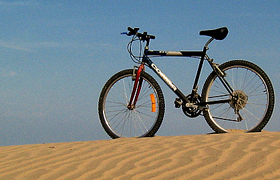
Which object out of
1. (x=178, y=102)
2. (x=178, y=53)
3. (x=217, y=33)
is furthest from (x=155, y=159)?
(x=217, y=33)

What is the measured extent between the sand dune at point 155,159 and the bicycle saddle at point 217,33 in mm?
1569

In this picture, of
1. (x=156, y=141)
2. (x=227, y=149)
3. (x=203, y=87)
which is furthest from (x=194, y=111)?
(x=227, y=149)

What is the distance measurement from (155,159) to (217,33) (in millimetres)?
2627

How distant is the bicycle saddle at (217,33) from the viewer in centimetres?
635

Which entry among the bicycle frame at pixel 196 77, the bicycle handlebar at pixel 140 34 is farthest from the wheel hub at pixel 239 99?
→ the bicycle handlebar at pixel 140 34

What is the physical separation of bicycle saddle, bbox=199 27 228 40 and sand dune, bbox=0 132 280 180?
1.57 m

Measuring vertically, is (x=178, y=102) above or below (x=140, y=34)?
below

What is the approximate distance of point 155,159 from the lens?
15.1ft

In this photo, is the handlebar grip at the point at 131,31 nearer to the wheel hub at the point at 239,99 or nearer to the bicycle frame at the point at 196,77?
the bicycle frame at the point at 196,77

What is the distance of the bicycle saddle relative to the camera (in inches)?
250

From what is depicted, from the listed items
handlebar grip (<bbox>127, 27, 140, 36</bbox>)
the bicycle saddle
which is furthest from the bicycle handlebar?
the bicycle saddle

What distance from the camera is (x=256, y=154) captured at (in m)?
4.60

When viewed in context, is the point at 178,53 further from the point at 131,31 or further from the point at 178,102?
the point at 131,31

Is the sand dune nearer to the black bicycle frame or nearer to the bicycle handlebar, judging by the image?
the black bicycle frame
